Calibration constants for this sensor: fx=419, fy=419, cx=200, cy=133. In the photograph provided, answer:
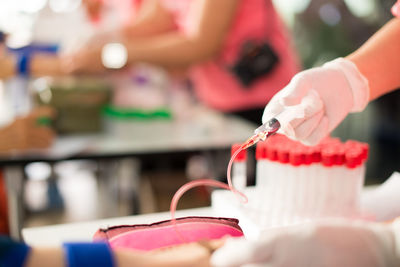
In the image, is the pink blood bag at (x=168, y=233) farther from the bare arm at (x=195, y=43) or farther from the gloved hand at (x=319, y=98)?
the bare arm at (x=195, y=43)

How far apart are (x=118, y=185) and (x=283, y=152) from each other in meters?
1.58

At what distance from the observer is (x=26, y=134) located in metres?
1.51

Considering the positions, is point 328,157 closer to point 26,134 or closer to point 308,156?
point 308,156

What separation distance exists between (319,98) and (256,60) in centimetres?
92

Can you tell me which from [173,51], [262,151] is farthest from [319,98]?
[173,51]

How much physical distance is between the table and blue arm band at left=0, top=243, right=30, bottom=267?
99 centimetres

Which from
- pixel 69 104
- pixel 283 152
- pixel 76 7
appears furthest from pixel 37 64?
pixel 283 152

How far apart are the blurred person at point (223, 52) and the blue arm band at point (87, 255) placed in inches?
46.5

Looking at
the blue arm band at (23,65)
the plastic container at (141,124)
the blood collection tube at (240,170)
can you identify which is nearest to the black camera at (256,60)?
the plastic container at (141,124)

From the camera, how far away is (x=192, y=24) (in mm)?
1836

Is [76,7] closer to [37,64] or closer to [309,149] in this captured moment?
[37,64]

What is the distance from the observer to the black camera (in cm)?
165

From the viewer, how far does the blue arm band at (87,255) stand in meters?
0.43

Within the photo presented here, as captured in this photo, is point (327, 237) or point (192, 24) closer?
point (327, 237)
